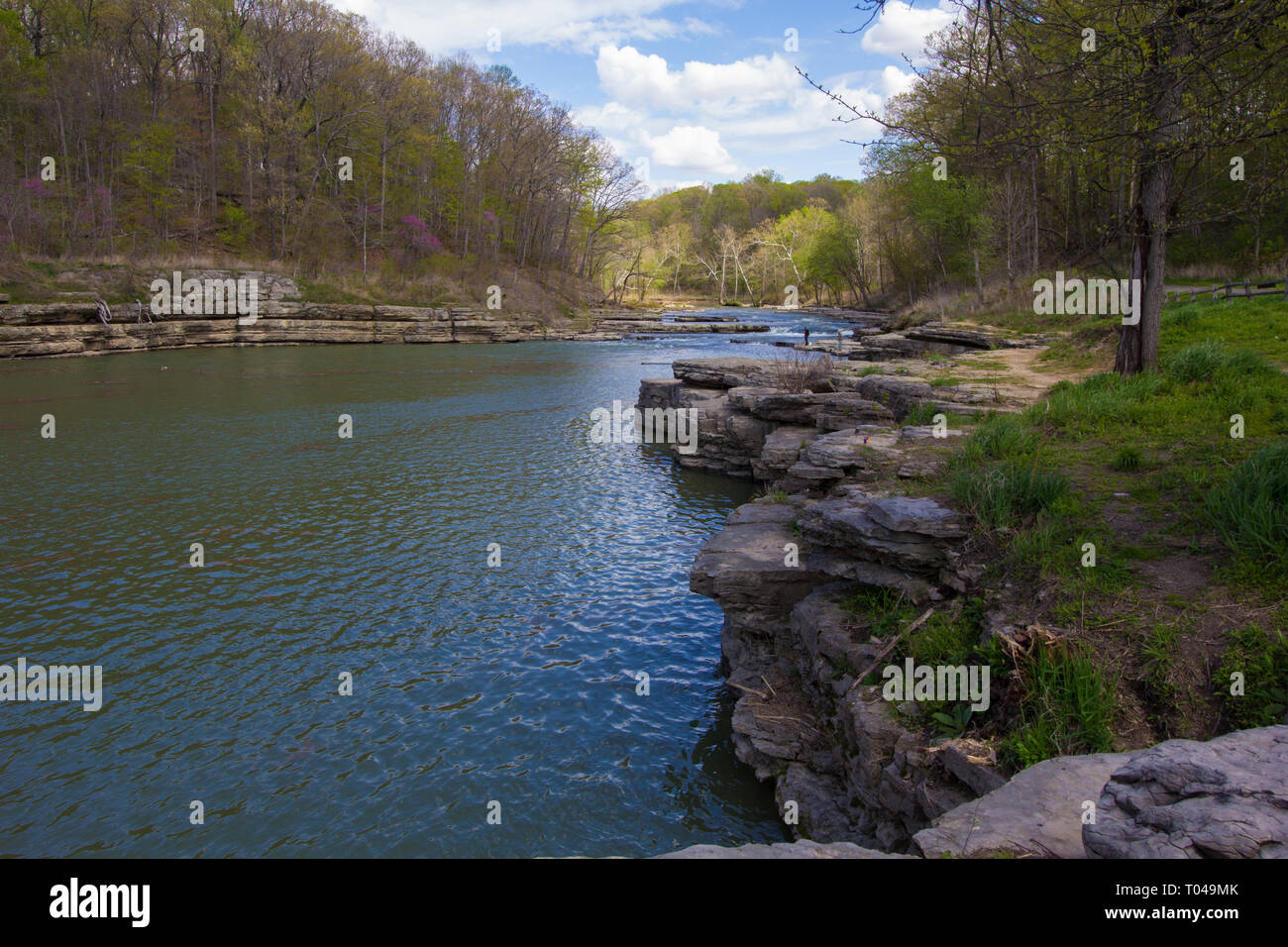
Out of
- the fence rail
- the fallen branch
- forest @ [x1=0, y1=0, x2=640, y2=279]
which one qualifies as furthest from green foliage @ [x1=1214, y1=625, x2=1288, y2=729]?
forest @ [x1=0, y1=0, x2=640, y2=279]

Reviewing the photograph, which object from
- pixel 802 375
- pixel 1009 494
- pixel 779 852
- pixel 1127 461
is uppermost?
pixel 802 375

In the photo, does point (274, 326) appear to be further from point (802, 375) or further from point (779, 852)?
point (779, 852)

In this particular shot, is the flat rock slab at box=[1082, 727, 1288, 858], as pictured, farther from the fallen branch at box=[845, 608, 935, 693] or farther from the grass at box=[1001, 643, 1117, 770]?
the fallen branch at box=[845, 608, 935, 693]

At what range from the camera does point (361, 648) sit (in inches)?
400

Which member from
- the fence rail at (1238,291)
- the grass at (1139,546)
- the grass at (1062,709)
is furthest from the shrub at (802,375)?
the grass at (1062,709)

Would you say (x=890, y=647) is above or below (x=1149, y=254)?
below

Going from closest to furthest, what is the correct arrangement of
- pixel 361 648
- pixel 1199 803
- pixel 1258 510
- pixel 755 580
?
pixel 1199 803 → pixel 1258 510 → pixel 755 580 → pixel 361 648

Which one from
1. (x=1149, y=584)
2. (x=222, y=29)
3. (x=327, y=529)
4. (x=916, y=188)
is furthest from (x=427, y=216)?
(x=1149, y=584)

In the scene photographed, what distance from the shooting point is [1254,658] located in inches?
213

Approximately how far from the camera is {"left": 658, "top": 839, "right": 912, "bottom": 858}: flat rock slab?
11.1 ft

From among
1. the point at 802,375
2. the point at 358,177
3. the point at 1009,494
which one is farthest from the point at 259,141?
the point at 1009,494

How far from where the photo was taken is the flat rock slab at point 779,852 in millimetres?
3390

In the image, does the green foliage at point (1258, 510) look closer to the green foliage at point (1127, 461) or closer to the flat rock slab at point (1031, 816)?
the green foliage at point (1127, 461)

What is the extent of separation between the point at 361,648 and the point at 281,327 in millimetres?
40876
